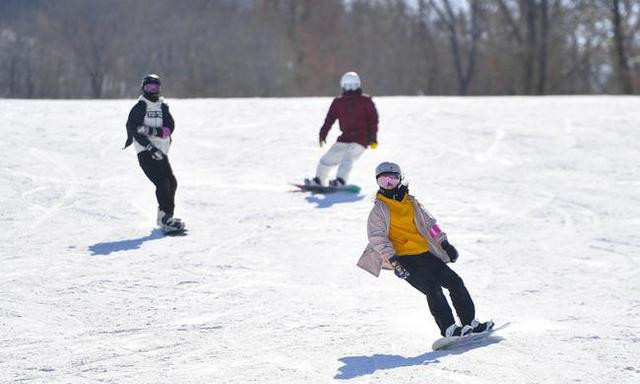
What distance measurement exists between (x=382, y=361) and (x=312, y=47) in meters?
42.3

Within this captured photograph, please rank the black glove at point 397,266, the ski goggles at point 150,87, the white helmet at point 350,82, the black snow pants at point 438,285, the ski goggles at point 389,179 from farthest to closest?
1. the white helmet at point 350,82
2. the ski goggles at point 150,87
3. the black snow pants at point 438,285
4. the ski goggles at point 389,179
5. the black glove at point 397,266

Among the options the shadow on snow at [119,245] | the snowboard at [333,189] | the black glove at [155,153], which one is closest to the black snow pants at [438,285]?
A: the shadow on snow at [119,245]

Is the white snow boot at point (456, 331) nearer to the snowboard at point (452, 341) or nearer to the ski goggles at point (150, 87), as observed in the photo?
the snowboard at point (452, 341)

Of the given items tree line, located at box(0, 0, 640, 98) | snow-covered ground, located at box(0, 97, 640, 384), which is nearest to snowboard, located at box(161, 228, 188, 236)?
snow-covered ground, located at box(0, 97, 640, 384)

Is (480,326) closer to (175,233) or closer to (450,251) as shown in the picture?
(450,251)

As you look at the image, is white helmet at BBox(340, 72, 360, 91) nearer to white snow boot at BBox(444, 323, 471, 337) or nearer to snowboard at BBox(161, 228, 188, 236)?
snowboard at BBox(161, 228, 188, 236)

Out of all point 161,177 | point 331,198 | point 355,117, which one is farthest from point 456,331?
point 355,117

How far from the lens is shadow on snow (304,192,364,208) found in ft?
43.0

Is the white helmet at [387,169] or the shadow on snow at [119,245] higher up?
the white helmet at [387,169]

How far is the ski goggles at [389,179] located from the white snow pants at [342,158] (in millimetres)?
6840

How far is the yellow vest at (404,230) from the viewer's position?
271 inches

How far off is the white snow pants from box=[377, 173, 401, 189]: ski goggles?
6840 mm

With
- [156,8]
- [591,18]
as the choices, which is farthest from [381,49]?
[156,8]

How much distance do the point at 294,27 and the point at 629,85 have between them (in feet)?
50.4
